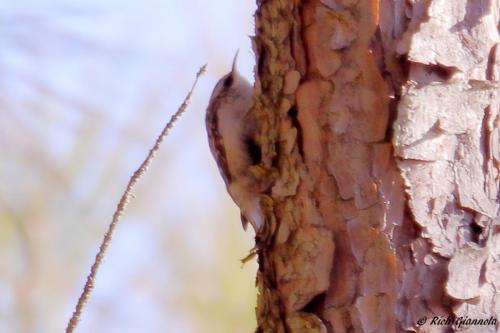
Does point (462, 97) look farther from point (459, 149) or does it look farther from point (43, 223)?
point (43, 223)

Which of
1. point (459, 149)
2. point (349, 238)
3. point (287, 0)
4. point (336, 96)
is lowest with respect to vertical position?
point (349, 238)

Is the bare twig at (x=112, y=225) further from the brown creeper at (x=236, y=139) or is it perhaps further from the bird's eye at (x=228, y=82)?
the bird's eye at (x=228, y=82)

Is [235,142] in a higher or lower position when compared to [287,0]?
lower

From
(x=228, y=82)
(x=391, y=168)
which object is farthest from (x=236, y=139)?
(x=391, y=168)

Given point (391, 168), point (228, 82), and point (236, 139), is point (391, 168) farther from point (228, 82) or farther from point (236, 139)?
point (228, 82)

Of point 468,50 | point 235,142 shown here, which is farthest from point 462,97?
point 235,142

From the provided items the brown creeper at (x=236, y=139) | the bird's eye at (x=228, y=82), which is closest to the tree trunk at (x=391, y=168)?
the brown creeper at (x=236, y=139)
